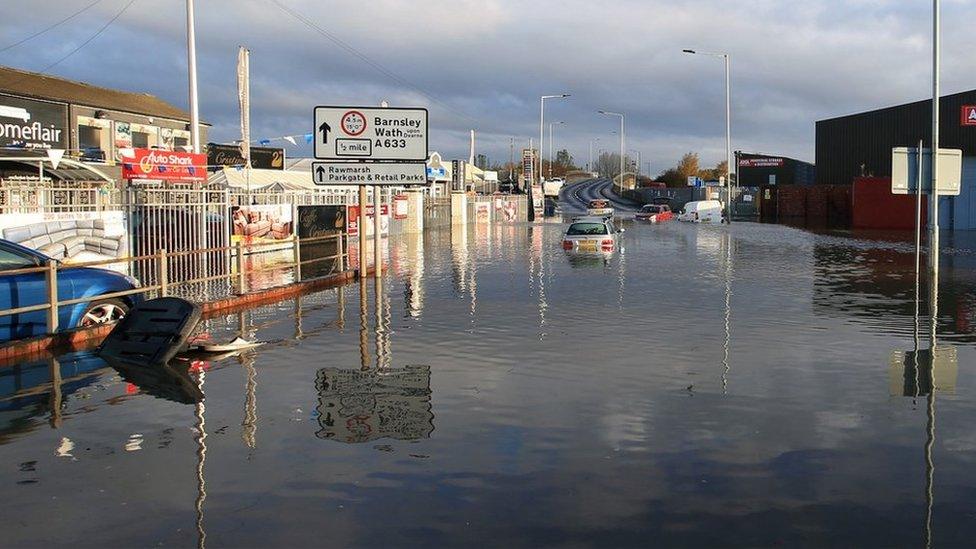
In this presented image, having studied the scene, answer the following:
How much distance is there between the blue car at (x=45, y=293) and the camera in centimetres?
1167

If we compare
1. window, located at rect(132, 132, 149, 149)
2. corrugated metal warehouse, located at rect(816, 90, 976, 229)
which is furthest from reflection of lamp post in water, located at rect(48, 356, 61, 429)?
corrugated metal warehouse, located at rect(816, 90, 976, 229)

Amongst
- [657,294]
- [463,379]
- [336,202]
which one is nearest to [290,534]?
[463,379]

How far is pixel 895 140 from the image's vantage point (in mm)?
65625

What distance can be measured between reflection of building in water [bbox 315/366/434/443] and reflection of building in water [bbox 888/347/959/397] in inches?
178

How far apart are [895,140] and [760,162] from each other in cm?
4452

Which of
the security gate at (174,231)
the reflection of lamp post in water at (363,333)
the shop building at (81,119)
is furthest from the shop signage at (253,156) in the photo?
the reflection of lamp post in water at (363,333)

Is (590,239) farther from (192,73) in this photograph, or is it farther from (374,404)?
(374,404)

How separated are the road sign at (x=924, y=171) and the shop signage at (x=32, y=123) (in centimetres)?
3165

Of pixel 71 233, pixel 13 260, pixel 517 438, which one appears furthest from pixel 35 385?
pixel 71 233

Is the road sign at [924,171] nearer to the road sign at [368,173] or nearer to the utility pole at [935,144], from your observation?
the utility pole at [935,144]

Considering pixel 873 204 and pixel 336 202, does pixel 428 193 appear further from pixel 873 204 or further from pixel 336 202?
pixel 873 204

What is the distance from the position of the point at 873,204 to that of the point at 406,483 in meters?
62.7

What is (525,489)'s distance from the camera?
6254mm

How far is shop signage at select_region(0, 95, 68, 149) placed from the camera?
4116cm
